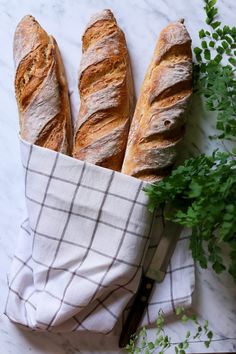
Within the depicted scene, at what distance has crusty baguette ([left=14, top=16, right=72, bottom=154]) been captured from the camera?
122 centimetres

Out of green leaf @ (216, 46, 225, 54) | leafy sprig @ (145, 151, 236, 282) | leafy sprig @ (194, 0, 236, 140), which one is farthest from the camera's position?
green leaf @ (216, 46, 225, 54)

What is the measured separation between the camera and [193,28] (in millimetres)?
1254

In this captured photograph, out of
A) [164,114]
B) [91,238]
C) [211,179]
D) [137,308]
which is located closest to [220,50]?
[164,114]

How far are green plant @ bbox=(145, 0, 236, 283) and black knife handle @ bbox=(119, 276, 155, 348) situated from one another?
16 centimetres

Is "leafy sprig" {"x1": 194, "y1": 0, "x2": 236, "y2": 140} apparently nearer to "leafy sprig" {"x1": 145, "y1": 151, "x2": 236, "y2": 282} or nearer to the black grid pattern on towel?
"leafy sprig" {"x1": 145, "y1": 151, "x2": 236, "y2": 282}

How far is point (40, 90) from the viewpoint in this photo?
1227mm

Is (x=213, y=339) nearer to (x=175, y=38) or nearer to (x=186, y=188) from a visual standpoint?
(x=186, y=188)

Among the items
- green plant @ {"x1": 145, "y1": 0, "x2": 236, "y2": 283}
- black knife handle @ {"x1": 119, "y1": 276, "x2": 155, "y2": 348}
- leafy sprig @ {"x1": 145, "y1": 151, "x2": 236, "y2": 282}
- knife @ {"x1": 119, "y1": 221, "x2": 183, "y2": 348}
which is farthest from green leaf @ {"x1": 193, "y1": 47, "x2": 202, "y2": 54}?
black knife handle @ {"x1": 119, "y1": 276, "x2": 155, "y2": 348}

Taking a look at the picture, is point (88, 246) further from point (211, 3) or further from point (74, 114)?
point (211, 3)

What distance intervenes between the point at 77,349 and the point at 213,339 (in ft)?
1.05

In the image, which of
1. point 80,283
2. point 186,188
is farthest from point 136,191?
point 80,283

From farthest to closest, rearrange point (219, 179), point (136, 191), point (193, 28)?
point (193, 28)
point (136, 191)
point (219, 179)

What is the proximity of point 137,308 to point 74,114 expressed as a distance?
477 millimetres

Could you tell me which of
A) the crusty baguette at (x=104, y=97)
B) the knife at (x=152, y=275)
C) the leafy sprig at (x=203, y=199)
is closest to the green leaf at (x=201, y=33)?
the crusty baguette at (x=104, y=97)
